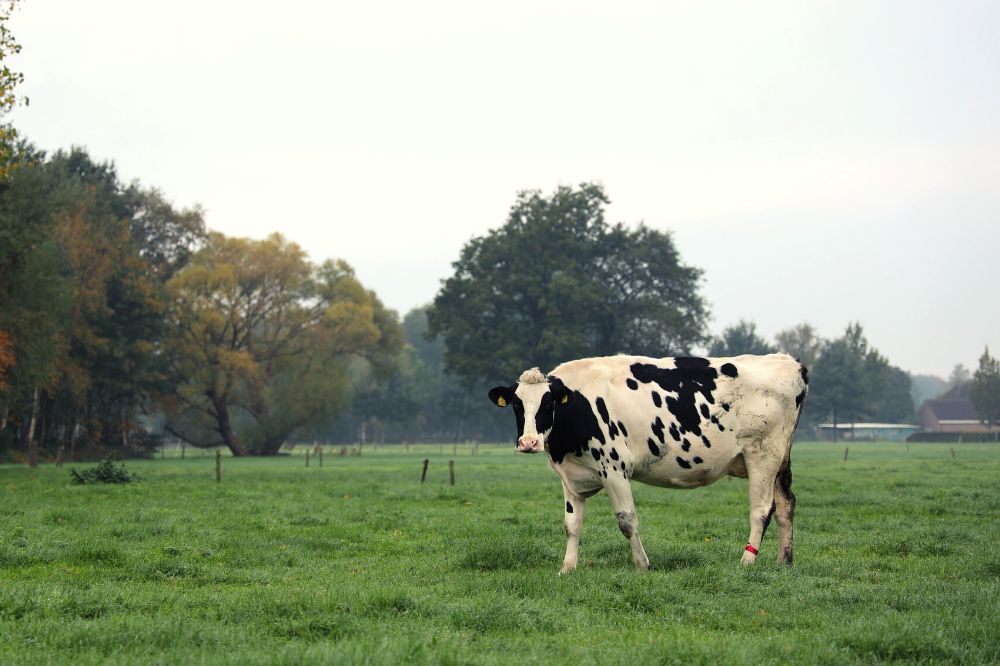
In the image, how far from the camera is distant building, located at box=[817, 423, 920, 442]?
164625 millimetres

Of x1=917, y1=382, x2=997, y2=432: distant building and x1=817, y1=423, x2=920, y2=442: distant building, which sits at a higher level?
x1=917, y1=382, x2=997, y2=432: distant building

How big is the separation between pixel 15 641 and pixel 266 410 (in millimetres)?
73851

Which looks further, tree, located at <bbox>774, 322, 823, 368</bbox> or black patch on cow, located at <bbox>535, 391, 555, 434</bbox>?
tree, located at <bbox>774, 322, 823, 368</bbox>

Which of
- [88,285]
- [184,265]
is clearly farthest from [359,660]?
[184,265]

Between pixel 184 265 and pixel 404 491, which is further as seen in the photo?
pixel 184 265

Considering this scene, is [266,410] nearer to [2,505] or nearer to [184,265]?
[184,265]

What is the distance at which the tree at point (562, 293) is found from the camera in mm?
81375

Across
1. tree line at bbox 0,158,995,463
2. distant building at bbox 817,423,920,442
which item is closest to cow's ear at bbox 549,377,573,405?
tree line at bbox 0,158,995,463

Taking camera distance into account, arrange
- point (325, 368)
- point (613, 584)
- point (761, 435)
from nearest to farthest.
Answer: point (613, 584)
point (761, 435)
point (325, 368)

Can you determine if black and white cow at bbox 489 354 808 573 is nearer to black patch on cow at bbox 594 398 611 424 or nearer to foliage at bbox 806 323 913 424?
black patch on cow at bbox 594 398 611 424

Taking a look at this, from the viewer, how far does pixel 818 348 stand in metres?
177

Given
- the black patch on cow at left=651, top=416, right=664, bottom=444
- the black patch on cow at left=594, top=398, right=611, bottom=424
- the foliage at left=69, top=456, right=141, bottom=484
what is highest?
the black patch on cow at left=594, top=398, right=611, bottom=424

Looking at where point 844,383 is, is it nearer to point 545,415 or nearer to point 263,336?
point 263,336

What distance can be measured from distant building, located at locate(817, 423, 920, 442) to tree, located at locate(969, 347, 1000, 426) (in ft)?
97.8
